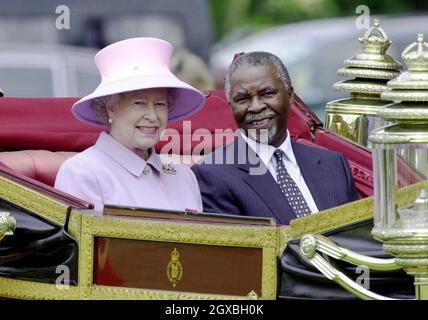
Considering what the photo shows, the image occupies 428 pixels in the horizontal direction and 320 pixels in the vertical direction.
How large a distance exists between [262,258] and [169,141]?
1221mm

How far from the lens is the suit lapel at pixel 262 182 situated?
15.5 feet

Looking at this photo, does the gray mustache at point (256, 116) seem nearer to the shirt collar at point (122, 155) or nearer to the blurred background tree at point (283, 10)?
the shirt collar at point (122, 155)

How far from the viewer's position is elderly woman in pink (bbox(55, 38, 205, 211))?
458cm

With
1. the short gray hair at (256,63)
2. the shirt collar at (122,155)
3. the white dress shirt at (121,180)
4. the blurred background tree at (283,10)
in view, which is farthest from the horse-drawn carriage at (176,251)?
the blurred background tree at (283,10)

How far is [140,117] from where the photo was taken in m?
A: 4.62

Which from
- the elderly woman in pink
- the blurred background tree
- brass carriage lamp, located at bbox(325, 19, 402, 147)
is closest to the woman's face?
the elderly woman in pink

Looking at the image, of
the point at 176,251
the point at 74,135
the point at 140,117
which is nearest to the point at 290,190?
the point at 140,117

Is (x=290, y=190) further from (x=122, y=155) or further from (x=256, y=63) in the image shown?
(x=122, y=155)

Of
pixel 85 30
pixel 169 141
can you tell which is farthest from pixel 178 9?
pixel 169 141

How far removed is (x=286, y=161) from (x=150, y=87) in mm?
628

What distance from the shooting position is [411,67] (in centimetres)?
388

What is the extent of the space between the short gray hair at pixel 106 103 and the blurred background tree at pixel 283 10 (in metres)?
12.4

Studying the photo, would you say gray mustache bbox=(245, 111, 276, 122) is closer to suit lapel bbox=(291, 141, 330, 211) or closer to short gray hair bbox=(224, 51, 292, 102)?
short gray hair bbox=(224, 51, 292, 102)

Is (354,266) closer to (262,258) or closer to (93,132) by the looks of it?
(262,258)
